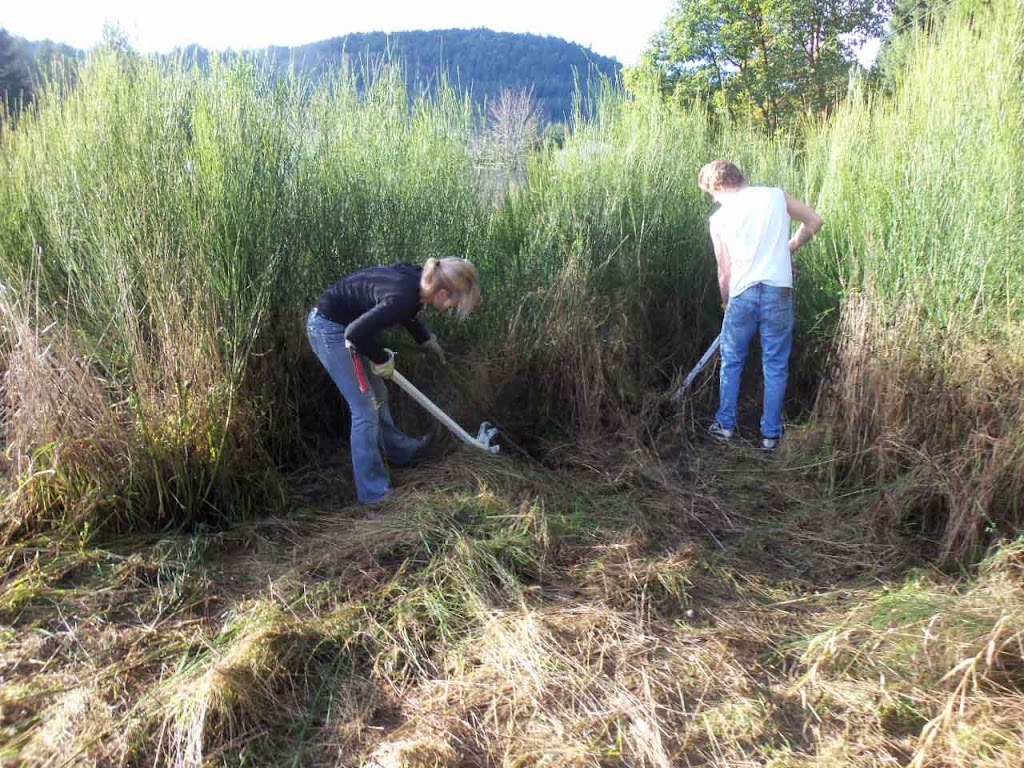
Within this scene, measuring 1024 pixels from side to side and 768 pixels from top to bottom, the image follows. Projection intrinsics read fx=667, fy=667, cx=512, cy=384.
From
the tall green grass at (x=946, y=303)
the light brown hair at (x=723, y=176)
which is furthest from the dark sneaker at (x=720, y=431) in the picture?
the light brown hair at (x=723, y=176)

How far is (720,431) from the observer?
3809mm

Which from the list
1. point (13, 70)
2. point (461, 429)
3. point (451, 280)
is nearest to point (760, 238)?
→ point (451, 280)

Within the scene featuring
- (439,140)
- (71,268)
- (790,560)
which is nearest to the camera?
(790,560)

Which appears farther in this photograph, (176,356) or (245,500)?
(245,500)

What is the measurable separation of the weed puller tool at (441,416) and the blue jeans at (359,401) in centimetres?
3

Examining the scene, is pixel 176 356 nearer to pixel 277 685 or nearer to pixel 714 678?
pixel 277 685

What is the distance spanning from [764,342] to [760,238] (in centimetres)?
55

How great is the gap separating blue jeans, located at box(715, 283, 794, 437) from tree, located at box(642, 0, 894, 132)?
23.6 ft

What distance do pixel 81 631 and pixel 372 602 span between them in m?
0.93

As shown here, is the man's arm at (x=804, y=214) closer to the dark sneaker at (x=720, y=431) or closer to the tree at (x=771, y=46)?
the dark sneaker at (x=720, y=431)

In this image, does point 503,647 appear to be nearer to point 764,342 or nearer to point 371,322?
point 371,322

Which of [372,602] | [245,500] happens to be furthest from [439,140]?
[372,602]

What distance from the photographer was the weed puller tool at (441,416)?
301 cm

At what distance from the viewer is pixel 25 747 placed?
174cm
